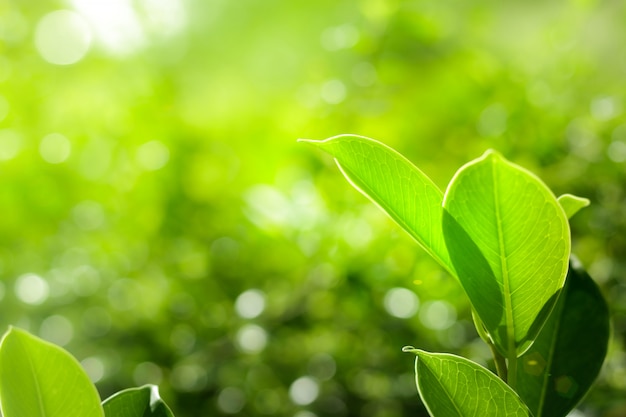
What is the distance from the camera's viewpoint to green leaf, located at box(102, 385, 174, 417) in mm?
347

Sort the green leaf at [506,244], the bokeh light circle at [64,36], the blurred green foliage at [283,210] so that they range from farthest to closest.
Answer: the bokeh light circle at [64,36]
the blurred green foliage at [283,210]
the green leaf at [506,244]

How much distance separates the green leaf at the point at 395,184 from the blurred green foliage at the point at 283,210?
0.43m

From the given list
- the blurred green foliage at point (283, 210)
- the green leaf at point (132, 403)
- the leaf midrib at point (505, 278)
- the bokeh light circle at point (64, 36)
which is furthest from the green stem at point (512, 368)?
the bokeh light circle at point (64, 36)

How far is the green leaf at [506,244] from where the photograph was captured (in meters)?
0.29

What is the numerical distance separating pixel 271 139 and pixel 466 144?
0.40m

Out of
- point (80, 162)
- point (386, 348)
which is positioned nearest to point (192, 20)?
point (80, 162)

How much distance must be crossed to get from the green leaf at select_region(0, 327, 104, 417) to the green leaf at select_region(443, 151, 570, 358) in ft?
0.62

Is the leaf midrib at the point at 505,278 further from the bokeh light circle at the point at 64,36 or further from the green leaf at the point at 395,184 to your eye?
the bokeh light circle at the point at 64,36

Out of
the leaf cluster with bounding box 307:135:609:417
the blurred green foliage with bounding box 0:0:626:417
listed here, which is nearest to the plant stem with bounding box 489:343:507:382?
the leaf cluster with bounding box 307:135:609:417

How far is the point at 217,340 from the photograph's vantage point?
44.3 inches

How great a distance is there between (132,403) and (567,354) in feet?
0.83

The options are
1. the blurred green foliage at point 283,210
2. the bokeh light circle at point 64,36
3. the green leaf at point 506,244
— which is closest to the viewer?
the green leaf at point 506,244

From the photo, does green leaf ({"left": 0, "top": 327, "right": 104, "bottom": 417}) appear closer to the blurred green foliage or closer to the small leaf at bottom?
the small leaf at bottom

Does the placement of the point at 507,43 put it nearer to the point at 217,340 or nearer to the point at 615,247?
the point at 615,247
